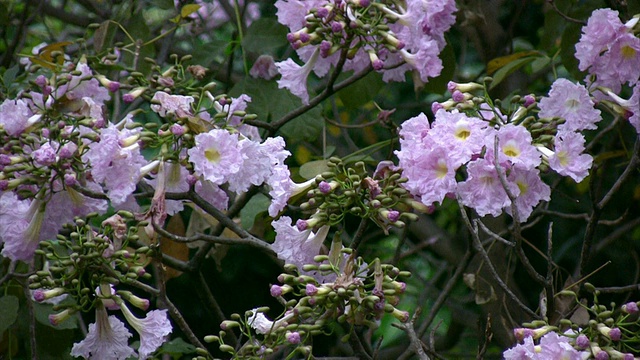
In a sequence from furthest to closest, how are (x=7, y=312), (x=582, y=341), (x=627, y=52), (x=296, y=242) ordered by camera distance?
(x=7, y=312) < (x=627, y=52) < (x=296, y=242) < (x=582, y=341)

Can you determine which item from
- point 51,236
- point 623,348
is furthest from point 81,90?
point 623,348

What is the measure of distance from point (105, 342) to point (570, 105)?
115 cm

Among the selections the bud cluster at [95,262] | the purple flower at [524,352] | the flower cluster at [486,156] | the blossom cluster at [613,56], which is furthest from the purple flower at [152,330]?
the blossom cluster at [613,56]

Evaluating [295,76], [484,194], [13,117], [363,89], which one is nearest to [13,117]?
[13,117]

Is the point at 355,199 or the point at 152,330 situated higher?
the point at 355,199

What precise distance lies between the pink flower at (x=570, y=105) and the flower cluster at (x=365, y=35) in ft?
1.21

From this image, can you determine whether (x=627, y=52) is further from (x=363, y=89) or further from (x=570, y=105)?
(x=363, y=89)

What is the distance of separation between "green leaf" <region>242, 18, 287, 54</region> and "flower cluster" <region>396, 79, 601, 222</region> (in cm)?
80

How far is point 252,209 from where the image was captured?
7.73 feet

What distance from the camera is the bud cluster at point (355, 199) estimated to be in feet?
5.75

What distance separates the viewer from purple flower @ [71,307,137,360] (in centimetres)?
198

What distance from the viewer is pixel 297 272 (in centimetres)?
183

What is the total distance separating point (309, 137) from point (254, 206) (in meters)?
0.24

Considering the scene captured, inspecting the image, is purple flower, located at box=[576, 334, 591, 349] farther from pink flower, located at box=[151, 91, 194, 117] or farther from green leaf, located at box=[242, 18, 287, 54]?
green leaf, located at box=[242, 18, 287, 54]
